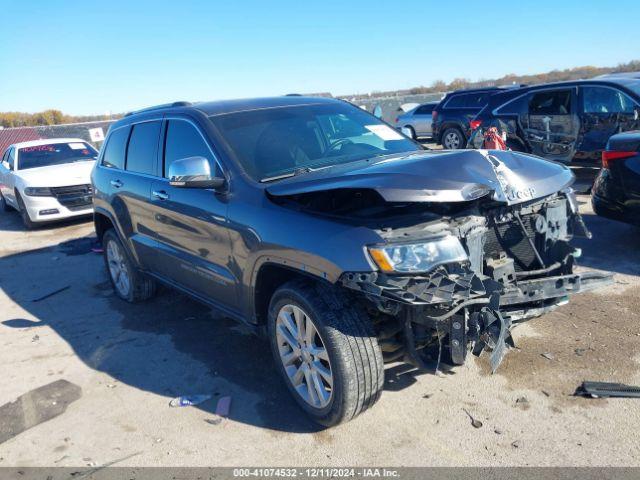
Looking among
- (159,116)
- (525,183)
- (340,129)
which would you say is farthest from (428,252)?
(159,116)

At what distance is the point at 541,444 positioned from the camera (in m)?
2.86

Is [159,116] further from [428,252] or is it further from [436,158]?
[428,252]

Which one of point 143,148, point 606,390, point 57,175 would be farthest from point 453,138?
point 606,390

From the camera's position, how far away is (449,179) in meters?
2.77

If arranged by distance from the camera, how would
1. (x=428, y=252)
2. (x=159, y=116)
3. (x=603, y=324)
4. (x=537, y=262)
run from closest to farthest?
(x=428, y=252), (x=537, y=262), (x=603, y=324), (x=159, y=116)

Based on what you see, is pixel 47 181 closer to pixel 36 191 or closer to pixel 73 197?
pixel 36 191

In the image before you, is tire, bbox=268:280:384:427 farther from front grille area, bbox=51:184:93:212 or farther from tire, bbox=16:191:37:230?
tire, bbox=16:191:37:230

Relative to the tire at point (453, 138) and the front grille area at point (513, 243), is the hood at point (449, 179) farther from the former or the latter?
the tire at point (453, 138)

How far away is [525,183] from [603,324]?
1.74m

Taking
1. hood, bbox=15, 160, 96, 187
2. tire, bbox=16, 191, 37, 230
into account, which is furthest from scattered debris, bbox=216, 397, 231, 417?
tire, bbox=16, 191, 37, 230

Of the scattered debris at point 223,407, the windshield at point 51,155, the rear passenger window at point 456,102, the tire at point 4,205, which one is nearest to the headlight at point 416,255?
the scattered debris at point 223,407

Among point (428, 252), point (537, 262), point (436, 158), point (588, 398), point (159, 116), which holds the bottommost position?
point (588, 398)

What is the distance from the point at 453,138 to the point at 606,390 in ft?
39.2

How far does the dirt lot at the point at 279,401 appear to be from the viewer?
9.59ft
